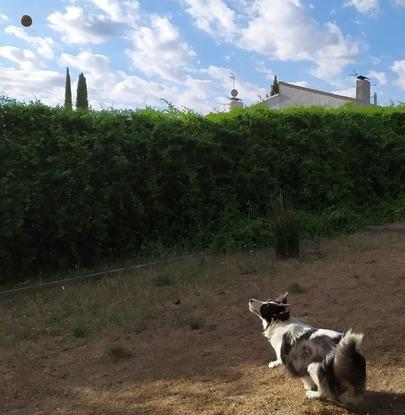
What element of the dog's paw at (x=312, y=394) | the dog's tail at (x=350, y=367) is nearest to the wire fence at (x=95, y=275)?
the dog's paw at (x=312, y=394)

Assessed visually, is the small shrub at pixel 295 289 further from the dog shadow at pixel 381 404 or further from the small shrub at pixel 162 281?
the dog shadow at pixel 381 404

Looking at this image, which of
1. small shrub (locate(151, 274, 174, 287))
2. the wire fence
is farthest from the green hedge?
small shrub (locate(151, 274, 174, 287))

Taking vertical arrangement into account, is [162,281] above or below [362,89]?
below

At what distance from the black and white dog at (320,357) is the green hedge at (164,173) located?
4.95 m

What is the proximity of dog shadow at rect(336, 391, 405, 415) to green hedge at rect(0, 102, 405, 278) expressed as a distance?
18.7ft

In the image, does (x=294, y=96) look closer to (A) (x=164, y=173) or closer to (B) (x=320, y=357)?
(A) (x=164, y=173)

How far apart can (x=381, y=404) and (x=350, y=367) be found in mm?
509

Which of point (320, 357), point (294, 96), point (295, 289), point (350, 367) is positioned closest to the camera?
point (350, 367)

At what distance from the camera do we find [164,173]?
1033 centimetres

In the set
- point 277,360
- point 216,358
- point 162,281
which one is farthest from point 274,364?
point 162,281

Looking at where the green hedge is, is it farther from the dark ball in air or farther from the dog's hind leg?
the dog's hind leg

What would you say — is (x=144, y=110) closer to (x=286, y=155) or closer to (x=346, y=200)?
(x=286, y=155)

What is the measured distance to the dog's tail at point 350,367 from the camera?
372 cm

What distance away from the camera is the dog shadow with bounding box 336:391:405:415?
3.92 meters
